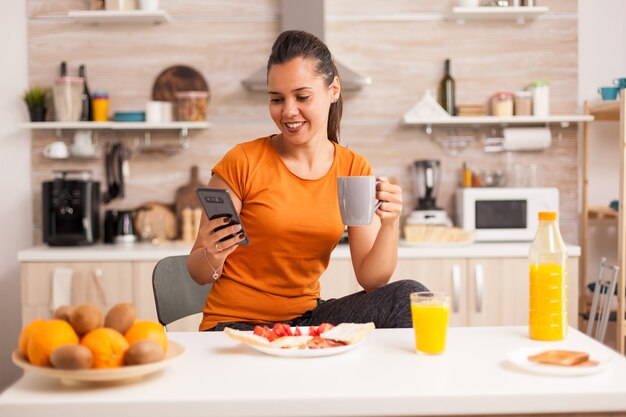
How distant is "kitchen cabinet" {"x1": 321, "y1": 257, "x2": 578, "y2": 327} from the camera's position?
11.7 feet

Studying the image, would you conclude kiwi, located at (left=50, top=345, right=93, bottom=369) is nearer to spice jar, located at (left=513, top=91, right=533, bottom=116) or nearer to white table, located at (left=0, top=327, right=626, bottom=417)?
white table, located at (left=0, top=327, right=626, bottom=417)

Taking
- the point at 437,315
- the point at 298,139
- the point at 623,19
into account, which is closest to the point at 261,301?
the point at 298,139

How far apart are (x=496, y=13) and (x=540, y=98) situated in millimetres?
472

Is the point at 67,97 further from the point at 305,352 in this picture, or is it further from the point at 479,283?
the point at 305,352

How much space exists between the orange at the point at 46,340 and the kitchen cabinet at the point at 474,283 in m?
2.31

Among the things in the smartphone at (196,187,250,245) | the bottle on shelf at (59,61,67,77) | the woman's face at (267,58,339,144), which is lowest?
the smartphone at (196,187,250,245)

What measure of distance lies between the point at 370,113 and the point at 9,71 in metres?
1.86

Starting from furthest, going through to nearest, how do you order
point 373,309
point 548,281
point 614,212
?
point 614,212 → point 373,309 → point 548,281

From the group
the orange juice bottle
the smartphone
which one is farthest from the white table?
the smartphone

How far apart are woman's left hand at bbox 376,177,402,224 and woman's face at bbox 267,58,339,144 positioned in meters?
0.36

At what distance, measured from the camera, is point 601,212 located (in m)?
3.96

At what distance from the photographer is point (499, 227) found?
3.83 m

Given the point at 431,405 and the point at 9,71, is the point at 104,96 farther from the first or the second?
the point at 431,405

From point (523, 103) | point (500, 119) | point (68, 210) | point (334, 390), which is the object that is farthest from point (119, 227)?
point (334, 390)
